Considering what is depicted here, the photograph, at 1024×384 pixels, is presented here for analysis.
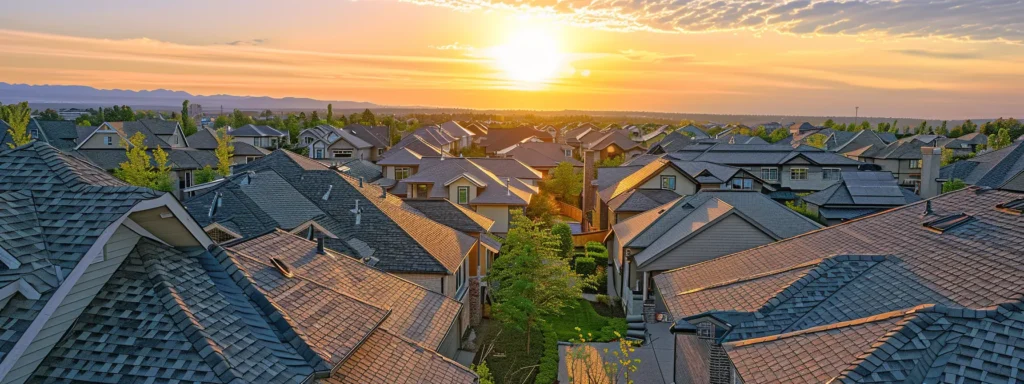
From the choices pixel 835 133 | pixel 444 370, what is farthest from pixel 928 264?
pixel 835 133

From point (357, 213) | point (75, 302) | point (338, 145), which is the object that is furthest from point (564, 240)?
point (338, 145)

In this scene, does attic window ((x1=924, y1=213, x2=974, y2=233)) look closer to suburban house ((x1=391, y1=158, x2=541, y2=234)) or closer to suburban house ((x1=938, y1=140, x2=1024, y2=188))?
suburban house ((x1=391, y1=158, x2=541, y2=234))

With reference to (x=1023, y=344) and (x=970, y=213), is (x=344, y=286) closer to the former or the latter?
(x=1023, y=344)

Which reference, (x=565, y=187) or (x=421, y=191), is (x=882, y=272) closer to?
(x=421, y=191)

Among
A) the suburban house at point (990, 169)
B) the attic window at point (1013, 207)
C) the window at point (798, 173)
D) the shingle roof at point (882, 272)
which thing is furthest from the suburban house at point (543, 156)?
the attic window at point (1013, 207)

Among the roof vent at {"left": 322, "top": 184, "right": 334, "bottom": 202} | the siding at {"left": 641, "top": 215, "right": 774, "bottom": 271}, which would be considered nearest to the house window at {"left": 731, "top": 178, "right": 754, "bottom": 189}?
the siding at {"left": 641, "top": 215, "right": 774, "bottom": 271}

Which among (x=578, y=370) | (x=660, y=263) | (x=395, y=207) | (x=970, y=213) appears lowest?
(x=578, y=370)
